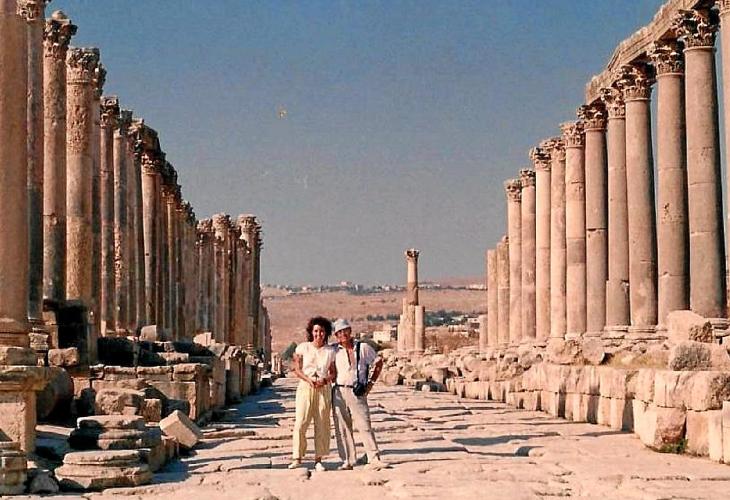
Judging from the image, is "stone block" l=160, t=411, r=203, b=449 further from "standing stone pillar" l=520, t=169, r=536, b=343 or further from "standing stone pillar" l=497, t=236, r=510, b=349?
"standing stone pillar" l=497, t=236, r=510, b=349

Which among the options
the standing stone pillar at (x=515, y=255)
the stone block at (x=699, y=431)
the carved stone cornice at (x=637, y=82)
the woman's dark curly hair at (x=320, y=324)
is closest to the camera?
the woman's dark curly hair at (x=320, y=324)

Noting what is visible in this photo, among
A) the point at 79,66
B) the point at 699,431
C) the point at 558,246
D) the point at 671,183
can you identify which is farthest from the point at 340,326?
the point at 558,246

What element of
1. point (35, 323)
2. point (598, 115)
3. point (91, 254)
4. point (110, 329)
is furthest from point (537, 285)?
point (35, 323)

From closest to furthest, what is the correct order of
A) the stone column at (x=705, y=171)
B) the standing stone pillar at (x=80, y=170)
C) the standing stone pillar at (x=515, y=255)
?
the standing stone pillar at (x=80, y=170), the stone column at (x=705, y=171), the standing stone pillar at (x=515, y=255)

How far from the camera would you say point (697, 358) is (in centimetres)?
1600

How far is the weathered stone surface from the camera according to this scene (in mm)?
18047

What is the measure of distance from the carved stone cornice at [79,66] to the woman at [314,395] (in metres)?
12.2

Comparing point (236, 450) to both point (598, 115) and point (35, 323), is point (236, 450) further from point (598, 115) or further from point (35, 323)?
point (598, 115)

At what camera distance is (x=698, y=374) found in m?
15.1

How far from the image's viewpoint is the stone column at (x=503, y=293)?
50.2 metres

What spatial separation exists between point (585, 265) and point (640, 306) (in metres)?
6.47

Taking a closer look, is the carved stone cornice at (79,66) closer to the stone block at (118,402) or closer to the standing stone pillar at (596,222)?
the stone block at (118,402)

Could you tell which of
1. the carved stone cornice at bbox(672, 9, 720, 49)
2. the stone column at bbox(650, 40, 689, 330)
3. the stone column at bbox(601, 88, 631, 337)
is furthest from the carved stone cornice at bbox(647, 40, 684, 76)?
the stone column at bbox(601, 88, 631, 337)

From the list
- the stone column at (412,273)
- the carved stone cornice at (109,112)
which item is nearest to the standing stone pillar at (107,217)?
the carved stone cornice at (109,112)
